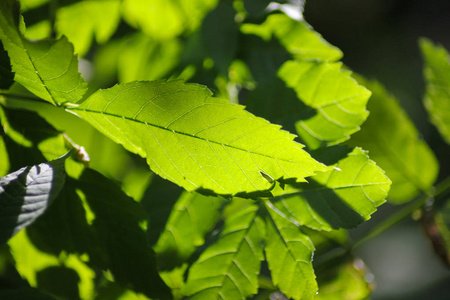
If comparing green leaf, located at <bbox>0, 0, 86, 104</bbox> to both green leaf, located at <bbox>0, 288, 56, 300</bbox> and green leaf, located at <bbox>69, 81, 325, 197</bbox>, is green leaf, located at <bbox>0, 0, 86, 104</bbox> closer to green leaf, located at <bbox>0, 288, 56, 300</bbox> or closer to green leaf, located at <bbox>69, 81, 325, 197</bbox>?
green leaf, located at <bbox>69, 81, 325, 197</bbox>

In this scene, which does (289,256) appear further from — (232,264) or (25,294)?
(25,294)

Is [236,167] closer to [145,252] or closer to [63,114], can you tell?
[145,252]

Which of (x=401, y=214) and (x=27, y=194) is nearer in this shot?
(x=27, y=194)

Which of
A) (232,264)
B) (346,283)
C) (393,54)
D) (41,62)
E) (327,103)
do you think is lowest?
(393,54)

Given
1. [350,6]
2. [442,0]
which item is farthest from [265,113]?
[442,0]

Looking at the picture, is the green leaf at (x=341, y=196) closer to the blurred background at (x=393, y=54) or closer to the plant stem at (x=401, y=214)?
the plant stem at (x=401, y=214)

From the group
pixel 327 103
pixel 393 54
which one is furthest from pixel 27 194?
pixel 393 54

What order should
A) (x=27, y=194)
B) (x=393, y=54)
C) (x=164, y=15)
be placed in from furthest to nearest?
(x=393, y=54) < (x=164, y=15) < (x=27, y=194)

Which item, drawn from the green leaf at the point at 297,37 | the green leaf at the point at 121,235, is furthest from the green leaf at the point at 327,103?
the green leaf at the point at 121,235
